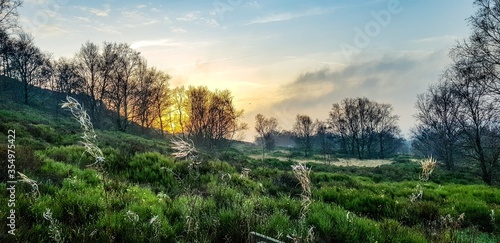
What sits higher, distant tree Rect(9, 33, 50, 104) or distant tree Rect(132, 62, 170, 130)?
distant tree Rect(9, 33, 50, 104)

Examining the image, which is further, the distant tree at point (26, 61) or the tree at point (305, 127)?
the tree at point (305, 127)

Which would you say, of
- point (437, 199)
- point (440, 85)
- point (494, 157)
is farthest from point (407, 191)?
point (440, 85)

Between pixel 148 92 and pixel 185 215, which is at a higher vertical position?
pixel 148 92

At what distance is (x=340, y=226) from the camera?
17.6 ft

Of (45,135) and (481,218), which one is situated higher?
(45,135)

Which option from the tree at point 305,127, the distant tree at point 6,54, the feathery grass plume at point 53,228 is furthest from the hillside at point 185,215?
the tree at point 305,127

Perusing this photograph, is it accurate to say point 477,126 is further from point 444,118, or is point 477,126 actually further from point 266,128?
point 266,128

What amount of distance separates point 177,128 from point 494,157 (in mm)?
54484

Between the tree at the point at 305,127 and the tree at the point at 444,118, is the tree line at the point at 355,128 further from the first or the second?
the tree at the point at 444,118

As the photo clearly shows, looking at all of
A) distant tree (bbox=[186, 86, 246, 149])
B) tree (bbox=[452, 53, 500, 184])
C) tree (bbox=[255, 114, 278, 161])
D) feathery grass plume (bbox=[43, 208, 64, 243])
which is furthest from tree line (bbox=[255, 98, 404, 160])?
feathery grass plume (bbox=[43, 208, 64, 243])

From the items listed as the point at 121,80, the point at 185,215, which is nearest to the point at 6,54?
the point at 121,80

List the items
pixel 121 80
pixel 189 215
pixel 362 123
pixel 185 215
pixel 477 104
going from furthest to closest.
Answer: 1. pixel 362 123
2. pixel 121 80
3. pixel 477 104
4. pixel 185 215
5. pixel 189 215

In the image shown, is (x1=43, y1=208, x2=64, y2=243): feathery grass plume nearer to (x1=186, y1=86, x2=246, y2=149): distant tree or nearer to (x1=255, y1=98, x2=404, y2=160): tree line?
(x1=186, y1=86, x2=246, y2=149): distant tree

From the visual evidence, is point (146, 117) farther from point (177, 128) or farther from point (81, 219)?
point (81, 219)
